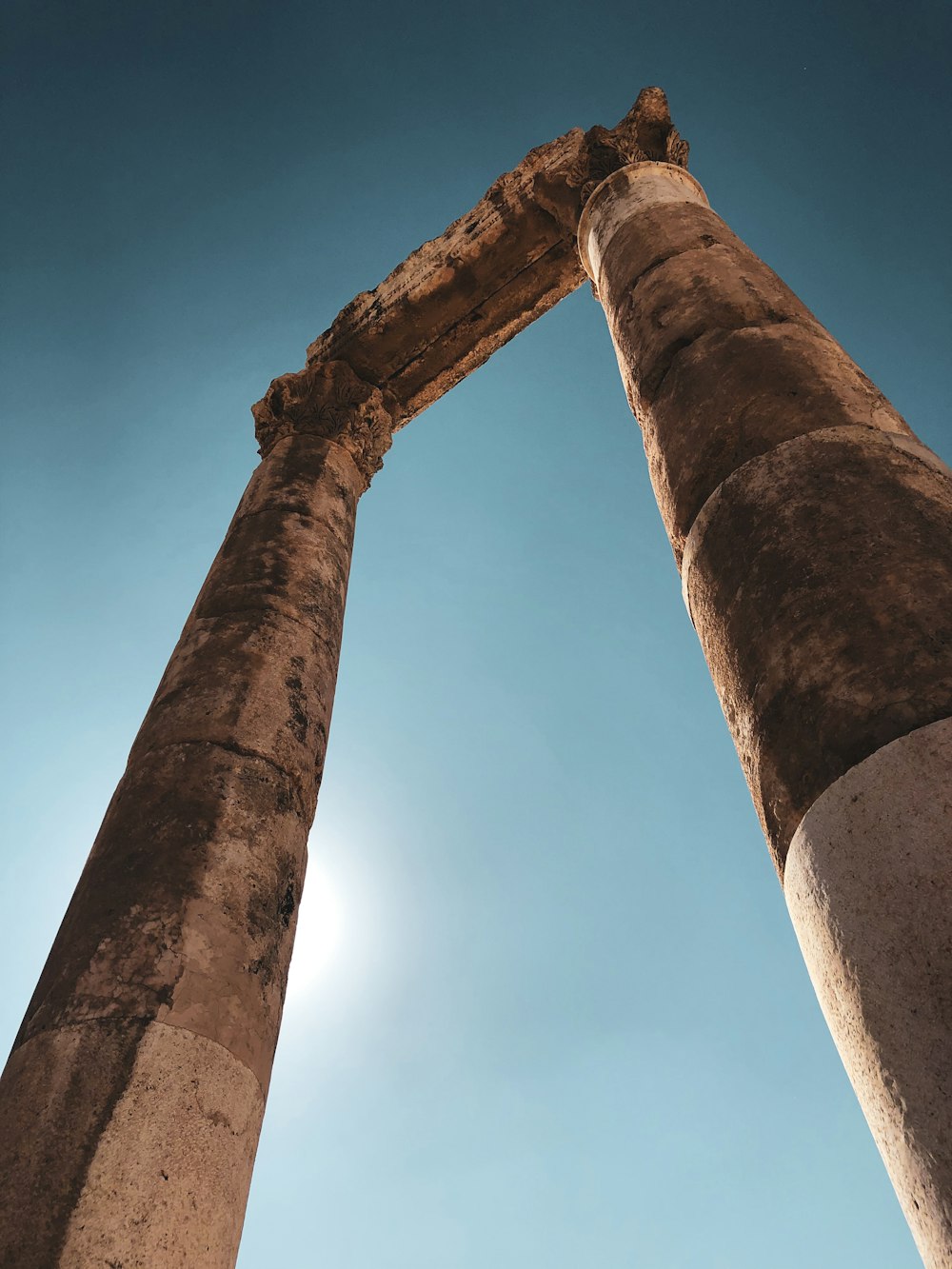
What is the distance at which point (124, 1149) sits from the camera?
10.4 feet

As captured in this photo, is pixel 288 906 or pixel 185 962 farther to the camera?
pixel 288 906

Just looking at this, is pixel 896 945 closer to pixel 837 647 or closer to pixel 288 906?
pixel 837 647

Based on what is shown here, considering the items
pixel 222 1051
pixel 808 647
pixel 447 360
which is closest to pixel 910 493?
pixel 808 647

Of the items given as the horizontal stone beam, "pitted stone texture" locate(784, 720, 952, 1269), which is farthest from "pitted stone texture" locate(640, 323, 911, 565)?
the horizontal stone beam

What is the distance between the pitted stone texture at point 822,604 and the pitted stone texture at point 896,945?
11 centimetres

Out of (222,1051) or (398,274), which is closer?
(222,1051)

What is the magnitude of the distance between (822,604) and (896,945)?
38.5 inches

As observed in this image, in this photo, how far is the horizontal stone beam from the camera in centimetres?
890

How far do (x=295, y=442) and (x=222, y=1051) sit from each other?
18.6 ft

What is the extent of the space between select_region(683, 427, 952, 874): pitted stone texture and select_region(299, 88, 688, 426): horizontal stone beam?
627cm

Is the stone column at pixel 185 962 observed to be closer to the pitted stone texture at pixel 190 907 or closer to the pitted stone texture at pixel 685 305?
the pitted stone texture at pixel 190 907

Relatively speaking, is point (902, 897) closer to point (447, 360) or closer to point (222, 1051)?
point (222, 1051)

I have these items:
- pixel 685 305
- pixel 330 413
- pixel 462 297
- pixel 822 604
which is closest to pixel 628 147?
pixel 462 297

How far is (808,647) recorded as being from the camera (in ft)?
8.45
